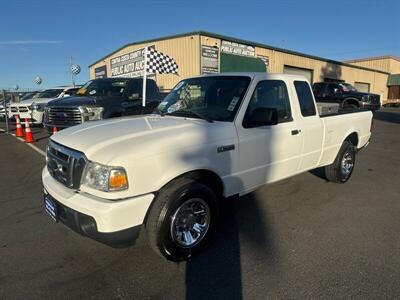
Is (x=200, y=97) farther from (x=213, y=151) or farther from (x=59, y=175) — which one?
(x=59, y=175)

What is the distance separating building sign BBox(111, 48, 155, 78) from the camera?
22.2m

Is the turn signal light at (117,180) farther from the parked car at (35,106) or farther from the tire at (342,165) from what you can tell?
the parked car at (35,106)

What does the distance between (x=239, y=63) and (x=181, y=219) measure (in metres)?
18.3

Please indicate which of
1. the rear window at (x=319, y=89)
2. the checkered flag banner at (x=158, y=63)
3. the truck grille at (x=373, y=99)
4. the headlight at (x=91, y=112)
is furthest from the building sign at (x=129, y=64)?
the headlight at (x=91, y=112)

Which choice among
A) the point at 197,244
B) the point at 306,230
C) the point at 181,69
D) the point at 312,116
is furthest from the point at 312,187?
the point at 181,69

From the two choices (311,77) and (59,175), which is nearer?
(59,175)

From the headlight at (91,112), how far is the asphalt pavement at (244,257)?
10.6 ft

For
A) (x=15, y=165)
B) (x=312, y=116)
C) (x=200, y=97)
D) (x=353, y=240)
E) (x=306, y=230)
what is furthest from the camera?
(x=15, y=165)

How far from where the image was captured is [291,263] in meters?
3.16

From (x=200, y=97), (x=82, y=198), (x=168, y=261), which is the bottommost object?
(x=168, y=261)

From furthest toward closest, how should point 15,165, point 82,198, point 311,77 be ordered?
point 311,77 < point 15,165 < point 82,198

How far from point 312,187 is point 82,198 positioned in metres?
4.02

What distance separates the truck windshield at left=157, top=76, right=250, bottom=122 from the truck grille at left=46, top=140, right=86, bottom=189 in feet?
4.61

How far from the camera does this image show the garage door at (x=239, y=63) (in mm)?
19234
